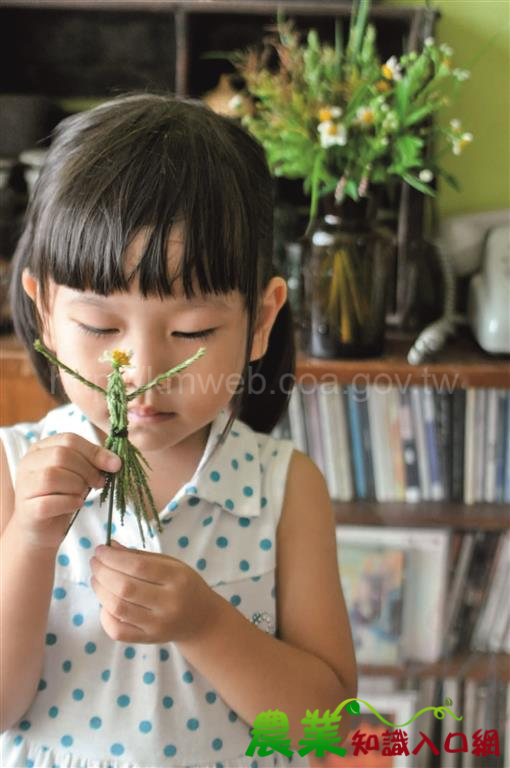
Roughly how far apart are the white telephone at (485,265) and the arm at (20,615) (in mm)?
840

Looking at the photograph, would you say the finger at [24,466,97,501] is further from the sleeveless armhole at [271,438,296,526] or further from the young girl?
the sleeveless armhole at [271,438,296,526]

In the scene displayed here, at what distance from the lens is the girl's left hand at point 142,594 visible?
2.03ft

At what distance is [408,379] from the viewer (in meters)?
1.28

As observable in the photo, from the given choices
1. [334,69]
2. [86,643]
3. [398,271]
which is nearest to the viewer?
[86,643]

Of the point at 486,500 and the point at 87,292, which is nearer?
the point at 87,292

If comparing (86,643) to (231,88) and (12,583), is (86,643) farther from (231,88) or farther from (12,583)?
(231,88)

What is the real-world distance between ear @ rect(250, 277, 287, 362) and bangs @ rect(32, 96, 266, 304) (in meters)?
0.04

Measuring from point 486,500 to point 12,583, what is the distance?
3.14 ft

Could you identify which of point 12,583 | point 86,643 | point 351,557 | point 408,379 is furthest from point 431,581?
point 12,583

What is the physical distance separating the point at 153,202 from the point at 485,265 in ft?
2.80

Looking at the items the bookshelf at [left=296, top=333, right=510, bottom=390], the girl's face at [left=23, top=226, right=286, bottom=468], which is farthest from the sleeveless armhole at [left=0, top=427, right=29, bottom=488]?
the bookshelf at [left=296, top=333, right=510, bottom=390]

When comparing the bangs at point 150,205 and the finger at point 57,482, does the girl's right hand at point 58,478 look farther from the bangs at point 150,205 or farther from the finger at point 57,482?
the bangs at point 150,205

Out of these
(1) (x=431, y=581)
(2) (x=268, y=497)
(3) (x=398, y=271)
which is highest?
(3) (x=398, y=271)

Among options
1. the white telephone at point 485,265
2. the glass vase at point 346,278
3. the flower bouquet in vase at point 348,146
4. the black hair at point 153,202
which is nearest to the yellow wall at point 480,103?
the white telephone at point 485,265
